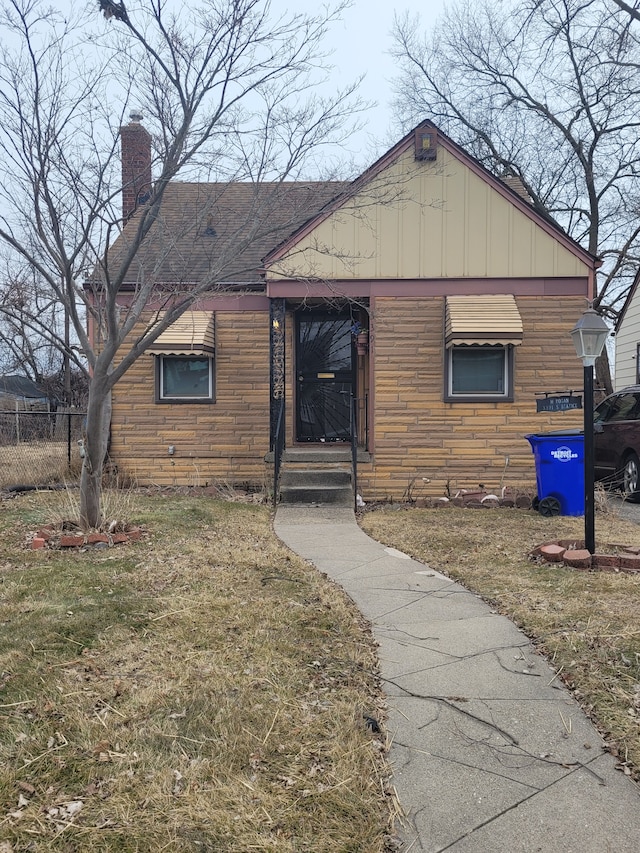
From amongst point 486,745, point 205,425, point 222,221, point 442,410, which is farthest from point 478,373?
point 486,745

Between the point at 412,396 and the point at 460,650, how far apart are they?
714 centimetres

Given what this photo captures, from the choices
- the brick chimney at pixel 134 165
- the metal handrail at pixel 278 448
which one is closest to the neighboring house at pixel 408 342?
the metal handrail at pixel 278 448

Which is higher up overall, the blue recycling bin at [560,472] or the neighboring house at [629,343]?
the neighboring house at [629,343]

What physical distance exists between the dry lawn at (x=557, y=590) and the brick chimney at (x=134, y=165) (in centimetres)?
460

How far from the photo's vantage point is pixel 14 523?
7.73m

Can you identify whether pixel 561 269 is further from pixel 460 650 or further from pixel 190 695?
pixel 190 695

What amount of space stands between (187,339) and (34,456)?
3.71 metres

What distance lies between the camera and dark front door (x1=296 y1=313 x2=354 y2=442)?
12.1 m

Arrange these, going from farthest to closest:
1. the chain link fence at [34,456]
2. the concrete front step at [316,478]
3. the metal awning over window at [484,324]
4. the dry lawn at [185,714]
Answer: the chain link fence at [34,456] → the metal awning over window at [484,324] → the concrete front step at [316,478] → the dry lawn at [185,714]

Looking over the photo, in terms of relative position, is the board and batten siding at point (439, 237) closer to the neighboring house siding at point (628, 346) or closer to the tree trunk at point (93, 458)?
the tree trunk at point (93, 458)

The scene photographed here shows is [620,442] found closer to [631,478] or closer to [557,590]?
[631,478]

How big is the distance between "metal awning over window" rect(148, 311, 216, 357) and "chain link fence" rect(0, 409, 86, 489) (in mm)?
2033

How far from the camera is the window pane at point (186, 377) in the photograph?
11.6 metres

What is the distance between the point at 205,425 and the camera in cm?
1147
